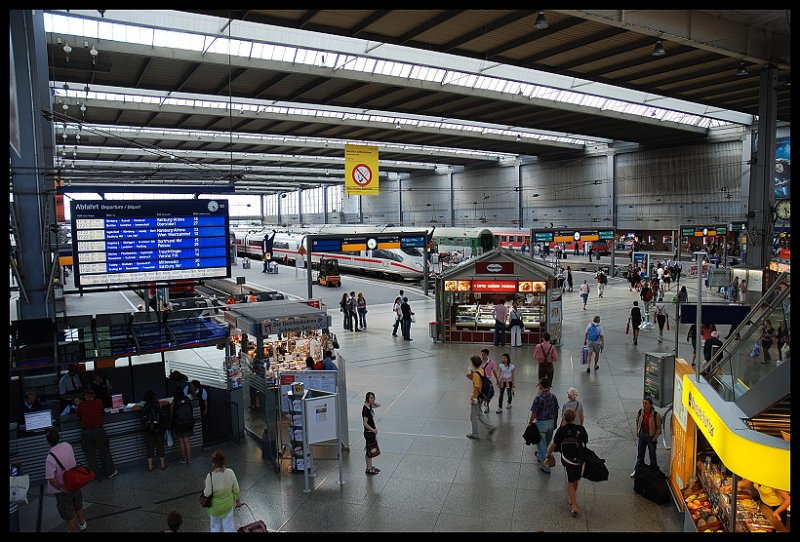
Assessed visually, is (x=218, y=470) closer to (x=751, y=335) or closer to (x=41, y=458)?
(x=41, y=458)

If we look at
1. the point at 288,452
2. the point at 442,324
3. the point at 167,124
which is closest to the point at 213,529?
the point at 288,452

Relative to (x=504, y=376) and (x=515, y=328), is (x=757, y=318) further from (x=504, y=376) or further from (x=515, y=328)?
(x=515, y=328)

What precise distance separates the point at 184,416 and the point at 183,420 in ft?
0.20

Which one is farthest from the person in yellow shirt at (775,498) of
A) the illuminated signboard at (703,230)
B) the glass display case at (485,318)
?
the illuminated signboard at (703,230)

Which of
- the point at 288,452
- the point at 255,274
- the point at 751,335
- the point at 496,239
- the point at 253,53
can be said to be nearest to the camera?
the point at 751,335

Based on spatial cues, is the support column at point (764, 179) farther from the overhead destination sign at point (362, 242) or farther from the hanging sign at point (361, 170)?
the hanging sign at point (361, 170)

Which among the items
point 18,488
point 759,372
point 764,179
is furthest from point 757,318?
point 764,179

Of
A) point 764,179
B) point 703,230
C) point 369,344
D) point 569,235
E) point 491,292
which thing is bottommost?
point 369,344

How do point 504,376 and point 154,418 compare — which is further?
point 504,376

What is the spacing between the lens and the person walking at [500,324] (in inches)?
694

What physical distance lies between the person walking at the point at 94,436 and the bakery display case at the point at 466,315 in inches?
470

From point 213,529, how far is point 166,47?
716 inches

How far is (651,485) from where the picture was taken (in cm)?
764
